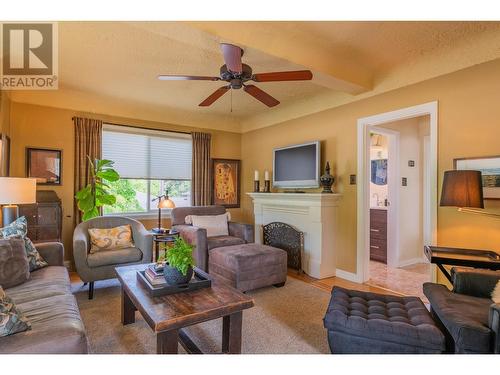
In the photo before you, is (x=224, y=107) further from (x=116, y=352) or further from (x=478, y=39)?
(x=116, y=352)

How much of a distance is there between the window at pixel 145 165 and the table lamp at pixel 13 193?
67.7 inches

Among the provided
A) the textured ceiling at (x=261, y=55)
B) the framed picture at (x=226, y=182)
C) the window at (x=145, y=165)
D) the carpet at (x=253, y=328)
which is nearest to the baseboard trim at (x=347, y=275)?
the carpet at (x=253, y=328)

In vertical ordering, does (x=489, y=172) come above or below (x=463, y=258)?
above

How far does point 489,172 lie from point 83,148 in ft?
16.1

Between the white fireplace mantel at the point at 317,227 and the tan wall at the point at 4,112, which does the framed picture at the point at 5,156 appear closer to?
the tan wall at the point at 4,112

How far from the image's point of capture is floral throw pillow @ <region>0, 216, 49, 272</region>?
7.90ft

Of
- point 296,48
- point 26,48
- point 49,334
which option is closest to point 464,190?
point 296,48

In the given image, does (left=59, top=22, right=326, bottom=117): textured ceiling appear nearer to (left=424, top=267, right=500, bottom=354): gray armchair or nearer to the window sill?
the window sill

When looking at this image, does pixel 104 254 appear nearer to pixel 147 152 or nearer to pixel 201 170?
pixel 147 152

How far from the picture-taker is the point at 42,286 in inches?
82.9

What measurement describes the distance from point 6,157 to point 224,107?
309cm

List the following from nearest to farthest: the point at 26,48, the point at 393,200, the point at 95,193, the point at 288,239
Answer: the point at 26,48 < the point at 95,193 < the point at 288,239 < the point at 393,200

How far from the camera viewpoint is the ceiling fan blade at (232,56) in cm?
196
